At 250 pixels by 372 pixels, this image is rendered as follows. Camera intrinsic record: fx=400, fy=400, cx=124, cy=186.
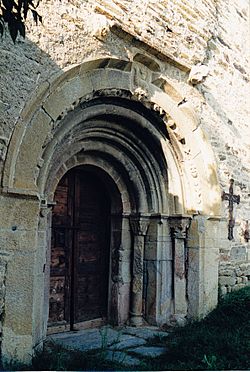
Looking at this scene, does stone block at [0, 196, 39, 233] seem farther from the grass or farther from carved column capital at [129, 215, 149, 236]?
carved column capital at [129, 215, 149, 236]

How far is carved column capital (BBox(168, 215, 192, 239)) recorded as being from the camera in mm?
5055

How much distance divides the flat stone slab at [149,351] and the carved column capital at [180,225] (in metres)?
1.47

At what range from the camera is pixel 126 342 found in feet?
14.1

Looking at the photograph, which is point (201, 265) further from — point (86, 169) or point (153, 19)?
point (153, 19)

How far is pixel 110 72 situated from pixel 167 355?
2.84 metres

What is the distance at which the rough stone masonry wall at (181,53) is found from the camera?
329cm

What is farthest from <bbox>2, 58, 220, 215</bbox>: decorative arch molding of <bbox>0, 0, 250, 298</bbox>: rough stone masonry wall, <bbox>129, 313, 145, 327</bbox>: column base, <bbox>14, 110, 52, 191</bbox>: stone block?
<bbox>129, 313, 145, 327</bbox>: column base

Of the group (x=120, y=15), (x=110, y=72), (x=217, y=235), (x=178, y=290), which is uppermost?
(x=120, y=15)

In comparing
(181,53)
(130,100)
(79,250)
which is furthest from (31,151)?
(181,53)

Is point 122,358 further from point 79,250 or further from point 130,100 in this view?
point 130,100

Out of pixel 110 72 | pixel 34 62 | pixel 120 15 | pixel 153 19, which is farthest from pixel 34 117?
pixel 153 19

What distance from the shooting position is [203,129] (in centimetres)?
529

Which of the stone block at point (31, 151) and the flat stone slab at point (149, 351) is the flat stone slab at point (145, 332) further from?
the stone block at point (31, 151)

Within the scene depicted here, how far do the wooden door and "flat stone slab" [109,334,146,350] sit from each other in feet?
2.26
